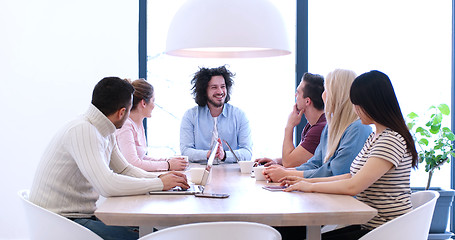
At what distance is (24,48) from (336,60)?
273 cm

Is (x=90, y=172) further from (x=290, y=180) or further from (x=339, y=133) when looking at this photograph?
(x=339, y=133)

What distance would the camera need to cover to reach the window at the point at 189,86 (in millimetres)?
4902

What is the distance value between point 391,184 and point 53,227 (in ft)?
4.65

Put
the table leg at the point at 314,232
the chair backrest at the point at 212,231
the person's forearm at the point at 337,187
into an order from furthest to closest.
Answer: the person's forearm at the point at 337,187
the table leg at the point at 314,232
the chair backrest at the point at 212,231

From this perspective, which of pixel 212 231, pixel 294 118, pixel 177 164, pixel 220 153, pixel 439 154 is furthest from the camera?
pixel 439 154

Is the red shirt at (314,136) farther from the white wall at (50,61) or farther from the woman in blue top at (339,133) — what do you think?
the white wall at (50,61)

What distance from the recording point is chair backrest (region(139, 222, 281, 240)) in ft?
5.65

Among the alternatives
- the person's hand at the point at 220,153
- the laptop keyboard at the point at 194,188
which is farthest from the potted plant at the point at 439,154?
the laptop keyboard at the point at 194,188

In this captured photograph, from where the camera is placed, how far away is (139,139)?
12.1 feet

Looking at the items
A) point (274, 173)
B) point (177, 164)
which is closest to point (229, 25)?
point (274, 173)

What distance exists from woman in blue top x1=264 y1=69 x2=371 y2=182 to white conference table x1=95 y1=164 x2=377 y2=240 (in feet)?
1.43

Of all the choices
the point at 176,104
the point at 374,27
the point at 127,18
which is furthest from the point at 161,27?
the point at 374,27

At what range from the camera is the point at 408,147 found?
93.0 inches

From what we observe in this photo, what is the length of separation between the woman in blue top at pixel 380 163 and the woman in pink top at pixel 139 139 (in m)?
1.19
